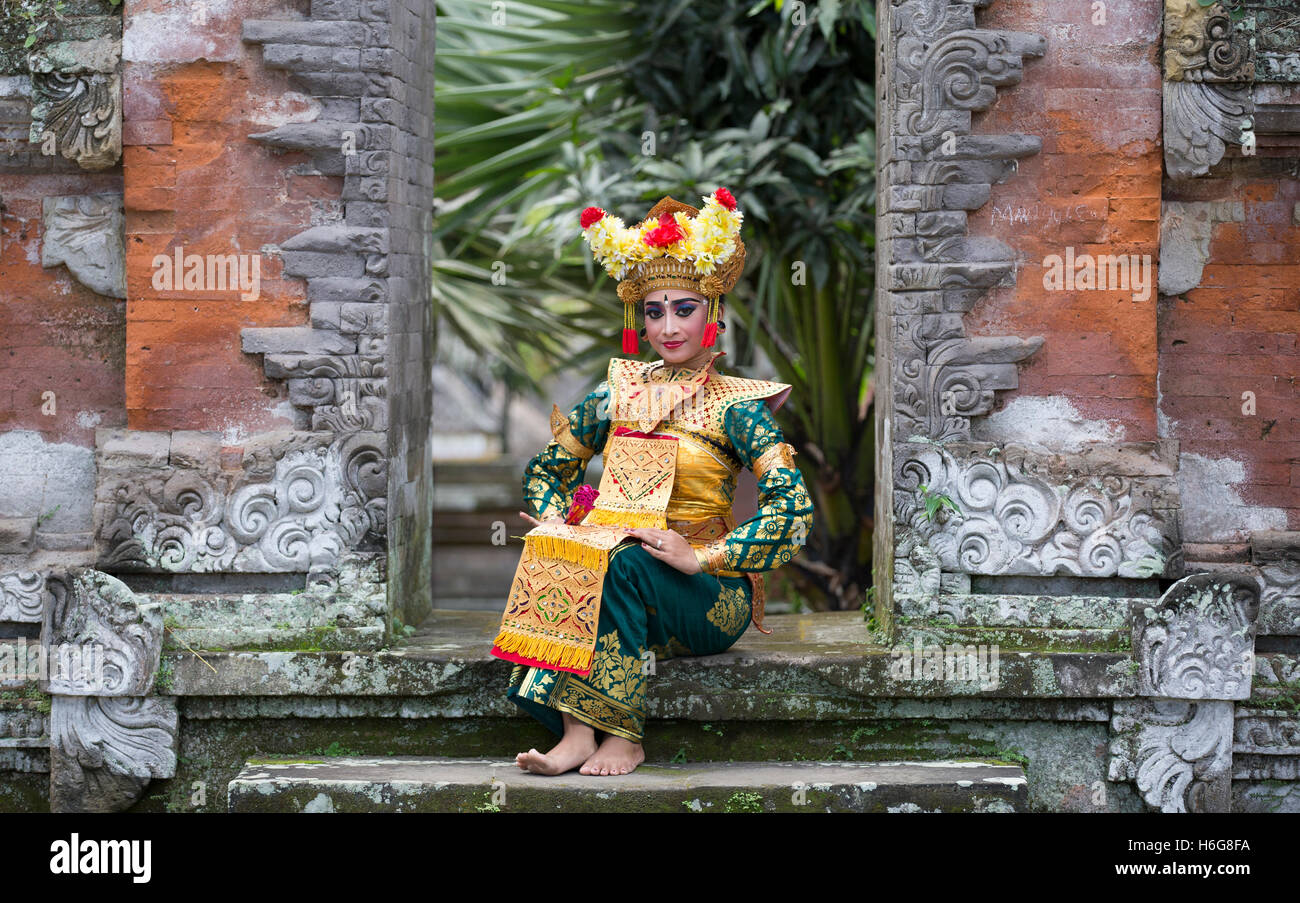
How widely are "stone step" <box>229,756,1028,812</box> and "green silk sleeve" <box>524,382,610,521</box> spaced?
855mm

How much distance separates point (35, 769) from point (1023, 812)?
3.10 metres

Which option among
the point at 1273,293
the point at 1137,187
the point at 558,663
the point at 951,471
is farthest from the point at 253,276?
the point at 1273,293

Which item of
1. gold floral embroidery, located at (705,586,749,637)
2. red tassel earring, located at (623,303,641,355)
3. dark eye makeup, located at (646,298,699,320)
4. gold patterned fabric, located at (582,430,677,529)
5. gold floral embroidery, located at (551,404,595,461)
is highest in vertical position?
dark eye makeup, located at (646,298,699,320)

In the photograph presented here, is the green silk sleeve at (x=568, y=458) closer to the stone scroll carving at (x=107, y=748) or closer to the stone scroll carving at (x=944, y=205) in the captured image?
the stone scroll carving at (x=944, y=205)

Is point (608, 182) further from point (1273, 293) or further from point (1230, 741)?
point (1230, 741)

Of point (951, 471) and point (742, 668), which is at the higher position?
point (951, 471)

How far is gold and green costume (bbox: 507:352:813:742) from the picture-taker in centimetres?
367

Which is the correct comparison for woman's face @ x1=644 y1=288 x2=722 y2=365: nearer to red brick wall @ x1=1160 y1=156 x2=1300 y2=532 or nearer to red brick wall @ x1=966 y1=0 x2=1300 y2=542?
red brick wall @ x1=966 y1=0 x2=1300 y2=542

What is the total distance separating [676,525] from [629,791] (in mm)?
831

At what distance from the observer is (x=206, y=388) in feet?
13.8

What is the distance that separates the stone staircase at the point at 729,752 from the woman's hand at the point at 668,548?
1.56ft

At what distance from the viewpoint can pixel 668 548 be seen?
371cm

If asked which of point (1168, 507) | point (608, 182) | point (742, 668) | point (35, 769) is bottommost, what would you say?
point (35, 769)

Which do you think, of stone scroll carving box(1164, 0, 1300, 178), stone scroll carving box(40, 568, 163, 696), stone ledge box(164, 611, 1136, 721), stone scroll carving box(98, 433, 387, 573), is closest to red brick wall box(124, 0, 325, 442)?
stone scroll carving box(98, 433, 387, 573)
